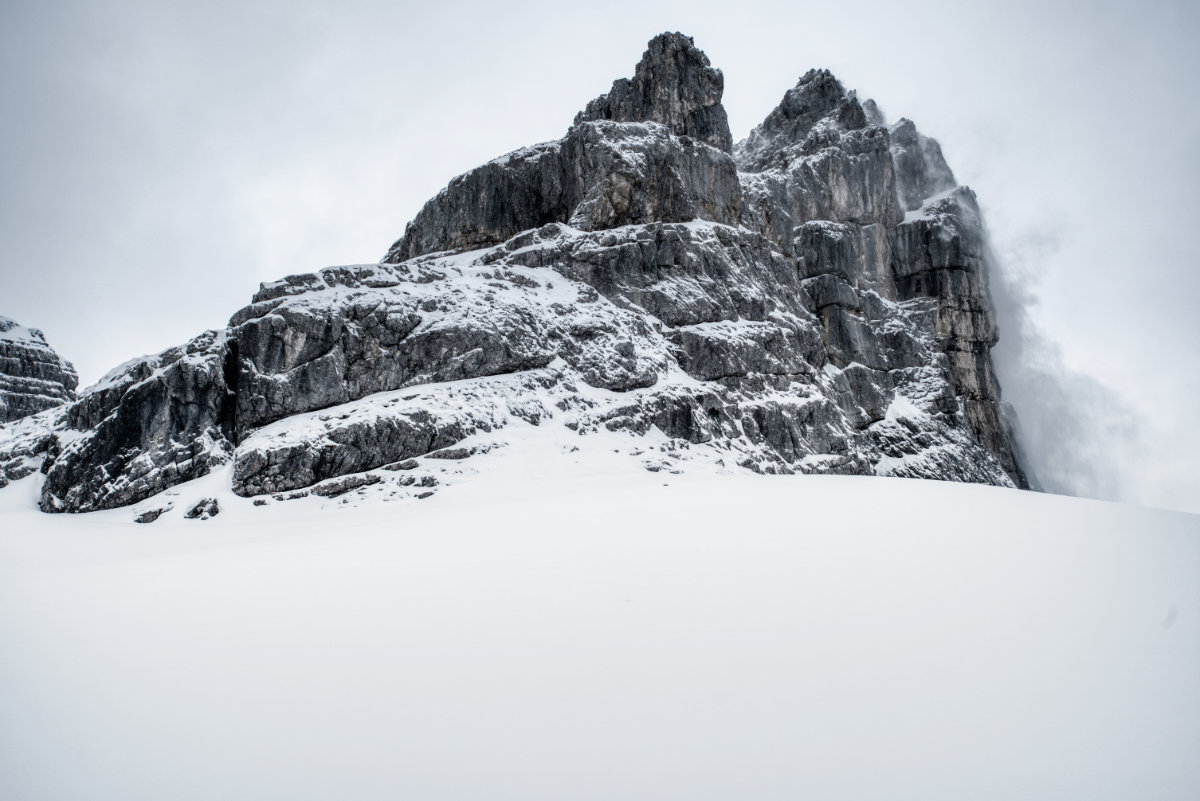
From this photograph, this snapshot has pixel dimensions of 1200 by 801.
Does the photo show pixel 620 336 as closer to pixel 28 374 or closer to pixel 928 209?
pixel 28 374

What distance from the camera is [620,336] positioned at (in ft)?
81.8

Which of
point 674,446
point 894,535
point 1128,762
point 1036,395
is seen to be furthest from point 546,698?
point 1036,395

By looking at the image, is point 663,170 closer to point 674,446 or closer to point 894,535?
point 674,446

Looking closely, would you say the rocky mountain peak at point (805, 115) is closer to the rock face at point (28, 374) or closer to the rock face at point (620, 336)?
the rock face at point (620, 336)

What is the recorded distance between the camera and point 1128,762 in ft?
7.29

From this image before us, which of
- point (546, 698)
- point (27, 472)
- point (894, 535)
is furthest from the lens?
point (27, 472)

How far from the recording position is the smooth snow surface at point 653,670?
229cm

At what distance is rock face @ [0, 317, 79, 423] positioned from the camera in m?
38.3

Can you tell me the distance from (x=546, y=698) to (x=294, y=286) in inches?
888

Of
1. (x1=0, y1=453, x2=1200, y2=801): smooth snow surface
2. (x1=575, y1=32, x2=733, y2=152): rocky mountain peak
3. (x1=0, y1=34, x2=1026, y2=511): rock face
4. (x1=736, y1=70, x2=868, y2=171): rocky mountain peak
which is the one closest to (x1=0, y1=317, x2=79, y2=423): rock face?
(x1=0, y1=34, x2=1026, y2=511): rock face

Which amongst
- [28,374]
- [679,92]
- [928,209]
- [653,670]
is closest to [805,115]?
[928,209]

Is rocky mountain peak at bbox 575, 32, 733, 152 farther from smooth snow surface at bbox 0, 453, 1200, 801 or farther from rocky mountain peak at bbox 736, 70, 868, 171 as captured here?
smooth snow surface at bbox 0, 453, 1200, 801

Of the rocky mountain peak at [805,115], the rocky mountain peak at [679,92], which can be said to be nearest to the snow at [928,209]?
the rocky mountain peak at [805,115]

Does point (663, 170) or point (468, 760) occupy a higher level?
point (663, 170)
